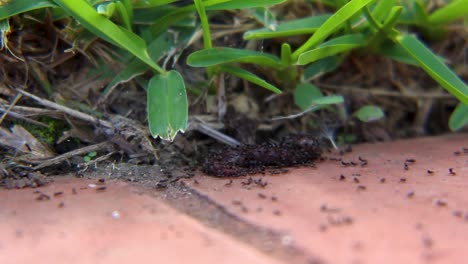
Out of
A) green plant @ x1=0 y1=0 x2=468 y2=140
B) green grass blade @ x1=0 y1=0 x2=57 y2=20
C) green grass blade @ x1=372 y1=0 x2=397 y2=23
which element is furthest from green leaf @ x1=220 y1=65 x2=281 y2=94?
green grass blade @ x1=0 y1=0 x2=57 y2=20

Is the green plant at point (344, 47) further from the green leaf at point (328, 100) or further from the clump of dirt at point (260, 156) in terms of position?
the clump of dirt at point (260, 156)

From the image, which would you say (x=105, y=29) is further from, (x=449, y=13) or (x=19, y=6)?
(x=449, y=13)

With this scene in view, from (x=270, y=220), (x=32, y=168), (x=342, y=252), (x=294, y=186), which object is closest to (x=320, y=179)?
(x=294, y=186)

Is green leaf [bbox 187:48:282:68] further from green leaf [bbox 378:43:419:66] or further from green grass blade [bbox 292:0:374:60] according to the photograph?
green leaf [bbox 378:43:419:66]

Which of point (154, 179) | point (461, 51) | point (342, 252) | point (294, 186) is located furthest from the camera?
point (461, 51)

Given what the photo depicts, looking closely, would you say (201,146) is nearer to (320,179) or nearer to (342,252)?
(320,179)

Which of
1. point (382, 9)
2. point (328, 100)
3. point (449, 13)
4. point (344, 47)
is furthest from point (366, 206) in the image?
point (449, 13)

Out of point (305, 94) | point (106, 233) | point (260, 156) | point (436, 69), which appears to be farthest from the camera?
point (305, 94)

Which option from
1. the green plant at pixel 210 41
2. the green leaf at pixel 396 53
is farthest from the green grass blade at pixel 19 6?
the green leaf at pixel 396 53
